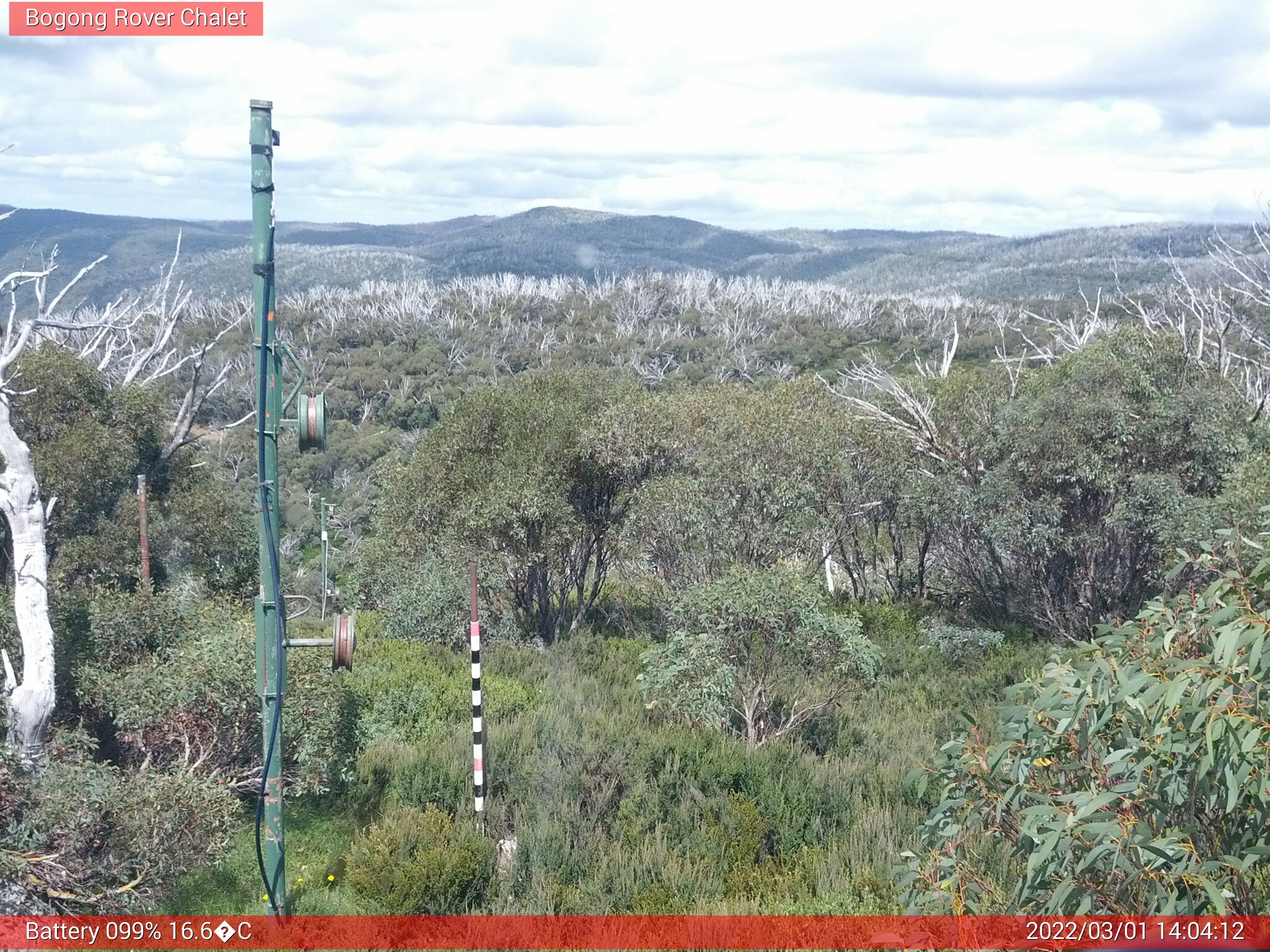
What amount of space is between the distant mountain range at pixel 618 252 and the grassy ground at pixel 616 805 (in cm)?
5876

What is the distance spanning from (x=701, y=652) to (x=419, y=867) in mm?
4196

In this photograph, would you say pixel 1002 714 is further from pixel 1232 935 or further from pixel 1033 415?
pixel 1033 415

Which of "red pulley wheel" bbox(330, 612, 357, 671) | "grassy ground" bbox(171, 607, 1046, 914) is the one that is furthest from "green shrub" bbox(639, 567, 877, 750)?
"red pulley wheel" bbox(330, 612, 357, 671)

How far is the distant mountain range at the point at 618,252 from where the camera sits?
9488 cm

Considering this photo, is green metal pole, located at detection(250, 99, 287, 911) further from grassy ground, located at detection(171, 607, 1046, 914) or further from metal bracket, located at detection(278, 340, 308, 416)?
grassy ground, located at detection(171, 607, 1046, 914)

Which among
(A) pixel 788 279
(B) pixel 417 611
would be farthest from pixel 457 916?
(A) pixel 788 279

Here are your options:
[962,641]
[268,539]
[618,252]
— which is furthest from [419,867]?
[618,252]

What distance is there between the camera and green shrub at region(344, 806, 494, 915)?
22.3 feet

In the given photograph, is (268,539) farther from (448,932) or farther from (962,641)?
(962,641)

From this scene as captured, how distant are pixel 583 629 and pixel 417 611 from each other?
3.09 m

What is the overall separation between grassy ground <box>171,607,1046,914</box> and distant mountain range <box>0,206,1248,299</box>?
193 ft

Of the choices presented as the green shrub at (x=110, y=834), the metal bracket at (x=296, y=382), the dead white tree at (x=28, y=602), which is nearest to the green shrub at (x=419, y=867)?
the green shrub at (x=110, y=834)

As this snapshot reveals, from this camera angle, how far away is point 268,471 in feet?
18.5

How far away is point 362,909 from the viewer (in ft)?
22.5
